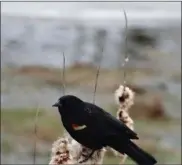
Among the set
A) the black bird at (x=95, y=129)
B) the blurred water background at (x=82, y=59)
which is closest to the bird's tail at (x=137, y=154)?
the black bird at (x=95, y=129)

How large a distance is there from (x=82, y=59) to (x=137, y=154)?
181 cm

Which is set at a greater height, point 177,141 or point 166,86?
point 166,86

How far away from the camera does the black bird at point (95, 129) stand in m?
0.55

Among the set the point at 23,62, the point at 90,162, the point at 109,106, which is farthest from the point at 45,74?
the point at 90,162

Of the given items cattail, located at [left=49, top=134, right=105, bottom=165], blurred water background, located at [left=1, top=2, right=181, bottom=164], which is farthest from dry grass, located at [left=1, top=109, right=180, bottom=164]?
cattail, located at [left=49, top=134, right=105, bottom=165]

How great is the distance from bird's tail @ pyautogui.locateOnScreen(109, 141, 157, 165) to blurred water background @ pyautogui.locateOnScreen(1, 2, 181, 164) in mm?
1243

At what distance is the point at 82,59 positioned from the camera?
7.72 ft

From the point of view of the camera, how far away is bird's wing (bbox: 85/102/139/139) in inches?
21.8

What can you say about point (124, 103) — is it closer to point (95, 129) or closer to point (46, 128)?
point (95, 129)

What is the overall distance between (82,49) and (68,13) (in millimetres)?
270

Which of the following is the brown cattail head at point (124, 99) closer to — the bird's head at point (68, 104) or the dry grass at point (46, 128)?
the bird's head at point (68, 104)

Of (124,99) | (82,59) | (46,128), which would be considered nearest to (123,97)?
(124,99)

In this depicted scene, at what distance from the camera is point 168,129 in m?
2.09

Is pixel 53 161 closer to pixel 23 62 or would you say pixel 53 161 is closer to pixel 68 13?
pixel 23 62
